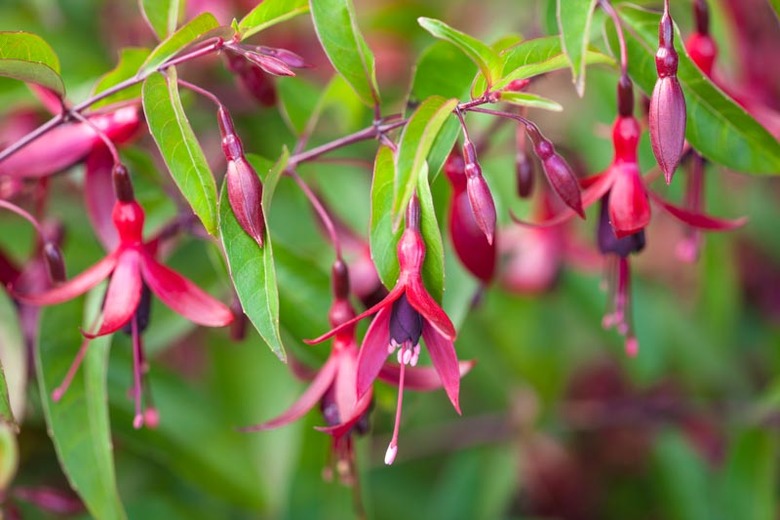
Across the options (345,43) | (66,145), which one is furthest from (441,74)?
(66,145)

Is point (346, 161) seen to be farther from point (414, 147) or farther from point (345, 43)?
point (414, 147)

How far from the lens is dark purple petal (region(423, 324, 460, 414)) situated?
63 cm

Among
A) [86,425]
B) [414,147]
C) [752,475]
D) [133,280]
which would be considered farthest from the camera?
[752,475]

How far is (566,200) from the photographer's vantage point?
66 cm

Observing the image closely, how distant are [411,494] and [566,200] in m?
0.88

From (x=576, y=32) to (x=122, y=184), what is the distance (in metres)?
0.34

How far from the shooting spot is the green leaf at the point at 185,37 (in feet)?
2.09

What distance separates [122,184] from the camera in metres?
0.70

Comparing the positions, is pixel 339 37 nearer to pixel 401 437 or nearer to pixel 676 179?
pixel 676 179

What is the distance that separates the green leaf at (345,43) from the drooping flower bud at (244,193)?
10 cm

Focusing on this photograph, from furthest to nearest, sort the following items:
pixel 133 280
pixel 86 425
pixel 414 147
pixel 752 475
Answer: pixel 752 475 → pixel 86 425 → pixel 133 280 → pixel 414 147

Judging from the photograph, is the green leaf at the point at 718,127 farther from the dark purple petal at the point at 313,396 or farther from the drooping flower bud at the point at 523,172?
the dark purple petal at the point at 313,396

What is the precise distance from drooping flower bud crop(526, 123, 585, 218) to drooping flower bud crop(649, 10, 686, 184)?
6cm

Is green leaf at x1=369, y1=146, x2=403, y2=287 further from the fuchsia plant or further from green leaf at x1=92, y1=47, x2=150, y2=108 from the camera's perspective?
green leaf at x1=92, y1=47, x2=150, y2=108
